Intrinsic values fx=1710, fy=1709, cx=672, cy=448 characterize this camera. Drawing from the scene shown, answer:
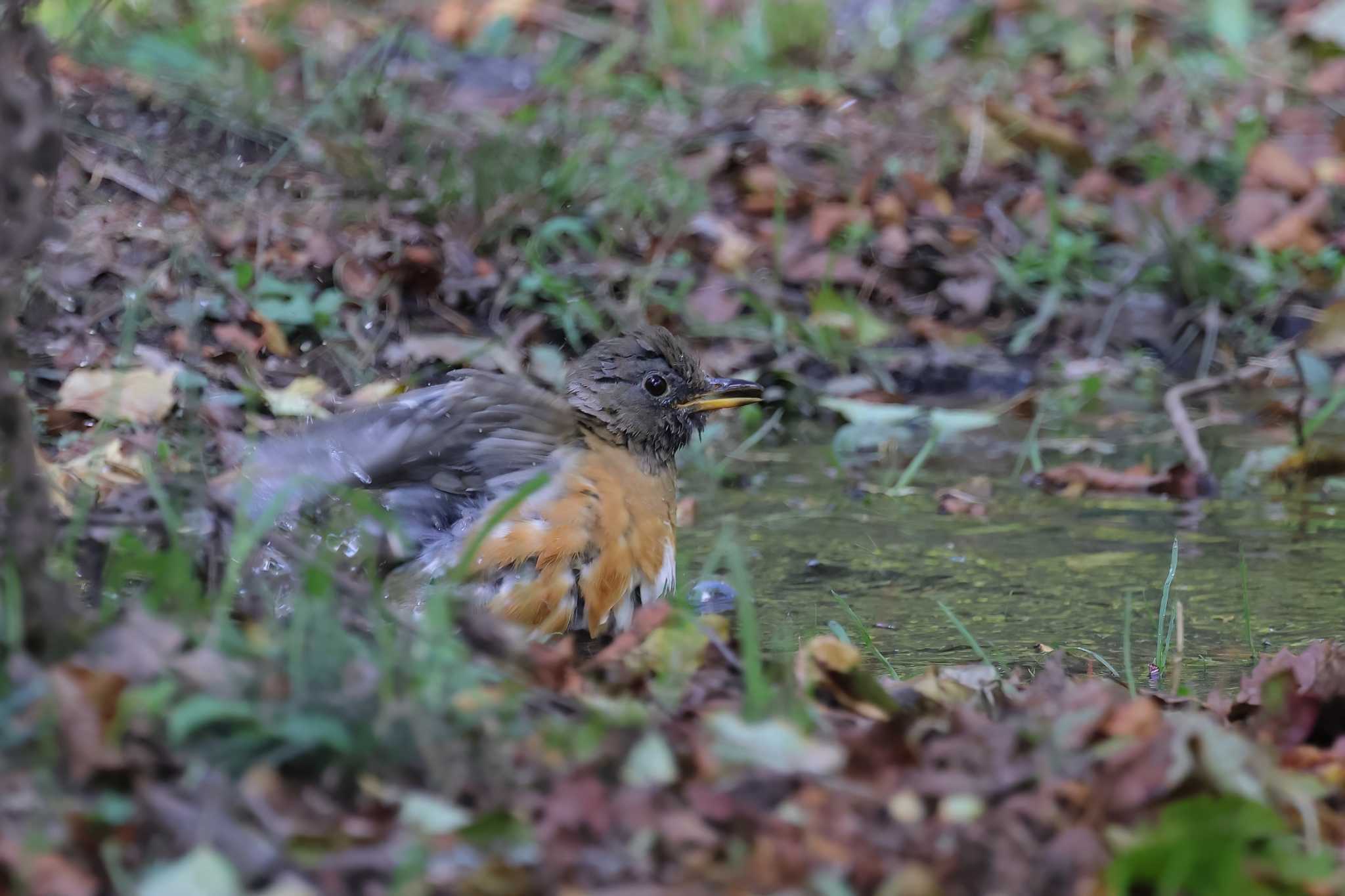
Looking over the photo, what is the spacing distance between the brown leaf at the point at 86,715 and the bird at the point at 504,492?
1.16m

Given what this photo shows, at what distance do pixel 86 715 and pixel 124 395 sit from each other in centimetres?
318

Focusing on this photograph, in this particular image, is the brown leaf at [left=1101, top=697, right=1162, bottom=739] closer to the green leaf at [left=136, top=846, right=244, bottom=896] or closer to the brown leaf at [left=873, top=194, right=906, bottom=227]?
the green leaf at [left=136, top=846, right=244, bottom=896]

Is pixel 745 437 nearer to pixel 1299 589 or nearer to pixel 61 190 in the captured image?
pixel 1299 589

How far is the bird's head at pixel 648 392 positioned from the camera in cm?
424

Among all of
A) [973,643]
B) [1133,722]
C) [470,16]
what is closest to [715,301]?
[973,643]

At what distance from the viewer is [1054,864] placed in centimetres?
202

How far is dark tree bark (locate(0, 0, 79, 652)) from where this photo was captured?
219cm

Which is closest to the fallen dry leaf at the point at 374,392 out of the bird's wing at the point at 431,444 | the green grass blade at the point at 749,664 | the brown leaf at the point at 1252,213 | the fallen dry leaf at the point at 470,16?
the bird's wing at the point at 431,444

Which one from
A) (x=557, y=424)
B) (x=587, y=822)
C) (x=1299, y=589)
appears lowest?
(x=1299, y=589)

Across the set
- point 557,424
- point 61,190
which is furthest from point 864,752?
point 61,190

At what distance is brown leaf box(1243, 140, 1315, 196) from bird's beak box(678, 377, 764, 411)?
401 centimetres

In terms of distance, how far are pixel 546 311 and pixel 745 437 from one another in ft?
2.87

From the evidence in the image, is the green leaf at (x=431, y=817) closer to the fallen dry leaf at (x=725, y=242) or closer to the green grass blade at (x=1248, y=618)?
the green grass blade at (x=1248, y=618)

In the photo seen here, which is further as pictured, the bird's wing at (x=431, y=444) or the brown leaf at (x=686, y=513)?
the brown leaf at (x=686, y=513)
